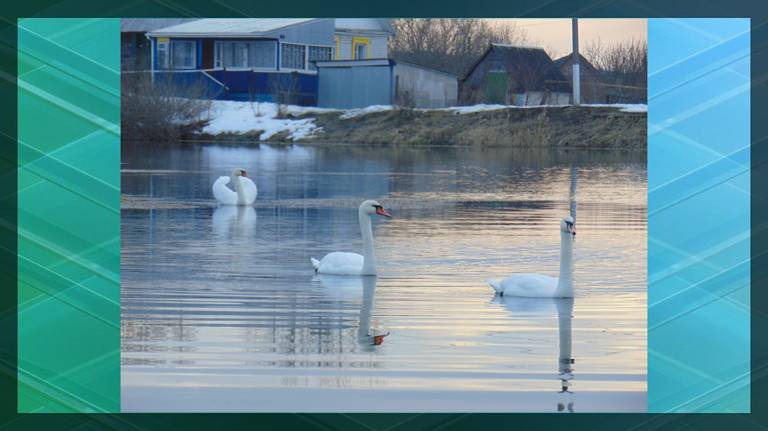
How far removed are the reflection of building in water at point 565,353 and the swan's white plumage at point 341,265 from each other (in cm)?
207

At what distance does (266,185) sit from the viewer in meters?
24.0

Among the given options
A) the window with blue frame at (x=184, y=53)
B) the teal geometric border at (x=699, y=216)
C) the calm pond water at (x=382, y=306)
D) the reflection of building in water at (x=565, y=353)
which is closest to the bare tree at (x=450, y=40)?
the window with blue frame at (x=184, y=53)

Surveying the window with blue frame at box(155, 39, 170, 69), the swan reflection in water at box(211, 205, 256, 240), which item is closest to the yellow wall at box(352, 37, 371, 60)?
the window with blue frame at box(155, 39, 170, 69)

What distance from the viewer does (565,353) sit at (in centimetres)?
843

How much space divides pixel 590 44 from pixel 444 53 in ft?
32.2

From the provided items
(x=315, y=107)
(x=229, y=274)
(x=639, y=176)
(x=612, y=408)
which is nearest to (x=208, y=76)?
(x=315, y=107)

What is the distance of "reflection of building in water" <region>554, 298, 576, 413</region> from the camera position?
6953 millimetres

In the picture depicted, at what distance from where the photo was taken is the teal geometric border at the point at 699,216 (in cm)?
600

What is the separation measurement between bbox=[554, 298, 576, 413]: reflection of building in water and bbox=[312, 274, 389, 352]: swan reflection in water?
3.41ft

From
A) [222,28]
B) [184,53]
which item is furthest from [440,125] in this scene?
[184,53]

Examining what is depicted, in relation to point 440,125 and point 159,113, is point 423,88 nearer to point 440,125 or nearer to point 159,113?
point 440,125

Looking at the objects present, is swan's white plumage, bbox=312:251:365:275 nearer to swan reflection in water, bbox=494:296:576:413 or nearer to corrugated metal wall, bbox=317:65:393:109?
swan reflection in water, bbox=494:296:576:413

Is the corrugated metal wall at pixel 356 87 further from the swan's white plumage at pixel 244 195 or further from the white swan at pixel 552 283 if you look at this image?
the white swan at pixel 552 283

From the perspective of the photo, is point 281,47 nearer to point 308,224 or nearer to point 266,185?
point 266,185
